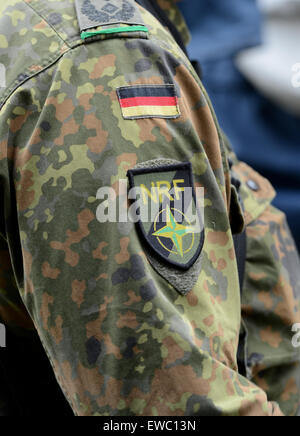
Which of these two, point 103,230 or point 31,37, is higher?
point 31,37

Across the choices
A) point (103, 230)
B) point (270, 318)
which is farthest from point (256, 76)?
point (103, 230)

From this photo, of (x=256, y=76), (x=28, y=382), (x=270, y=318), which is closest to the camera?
(x=28, y=382)

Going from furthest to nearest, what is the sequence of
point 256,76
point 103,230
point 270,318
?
1. point 256,76
2. point 270,318
3. point 103,230

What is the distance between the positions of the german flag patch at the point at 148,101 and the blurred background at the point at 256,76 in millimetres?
1204

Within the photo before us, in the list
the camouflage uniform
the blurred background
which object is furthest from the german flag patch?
the blurred background

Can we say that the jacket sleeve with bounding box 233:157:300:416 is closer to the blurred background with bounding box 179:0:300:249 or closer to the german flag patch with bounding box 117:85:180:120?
the german flag patch with bounding box 117:85:180:120

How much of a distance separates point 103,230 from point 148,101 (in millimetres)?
147

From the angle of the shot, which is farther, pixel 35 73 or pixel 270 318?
pixel 270 318

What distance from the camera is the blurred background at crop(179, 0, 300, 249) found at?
5.85 ft

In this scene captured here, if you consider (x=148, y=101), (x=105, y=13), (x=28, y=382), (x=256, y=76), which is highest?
(x=256, y=76)

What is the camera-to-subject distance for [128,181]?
1.98 feet

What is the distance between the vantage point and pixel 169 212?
619mm

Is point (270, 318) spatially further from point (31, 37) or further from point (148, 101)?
point (31, 37)

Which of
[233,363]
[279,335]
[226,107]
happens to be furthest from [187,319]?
[226,107]
